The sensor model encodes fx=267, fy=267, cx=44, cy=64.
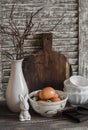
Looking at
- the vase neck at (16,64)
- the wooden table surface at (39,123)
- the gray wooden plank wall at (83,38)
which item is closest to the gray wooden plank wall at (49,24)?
the gray wooden plank wall at (83,38)

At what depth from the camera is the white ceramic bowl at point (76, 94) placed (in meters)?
1.36

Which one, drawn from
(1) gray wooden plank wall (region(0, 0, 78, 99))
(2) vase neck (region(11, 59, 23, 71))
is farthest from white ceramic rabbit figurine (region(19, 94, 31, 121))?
(1) gray wooden plank wall (region(0, 0, 78, 99))

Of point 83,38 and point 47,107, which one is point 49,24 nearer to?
point 83,38

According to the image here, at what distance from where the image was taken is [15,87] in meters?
1.32

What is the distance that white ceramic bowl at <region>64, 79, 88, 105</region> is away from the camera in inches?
53.5

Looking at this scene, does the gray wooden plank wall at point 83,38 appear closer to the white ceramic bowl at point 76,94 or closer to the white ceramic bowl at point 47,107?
the white ceramic bowl at point 76,94

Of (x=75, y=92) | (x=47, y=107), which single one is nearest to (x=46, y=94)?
(x=47, y=107)

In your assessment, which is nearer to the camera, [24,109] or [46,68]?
[24,109]

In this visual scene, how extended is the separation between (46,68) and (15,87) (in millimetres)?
240

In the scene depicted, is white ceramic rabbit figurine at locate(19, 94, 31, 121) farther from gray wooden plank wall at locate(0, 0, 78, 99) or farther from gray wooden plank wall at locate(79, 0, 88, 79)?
gray wooden plank wall at locate(79, 0, 88, 79)

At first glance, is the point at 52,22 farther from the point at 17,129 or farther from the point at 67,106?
the point at 17,129

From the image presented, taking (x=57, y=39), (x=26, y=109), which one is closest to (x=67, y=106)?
(x=26, y=109)

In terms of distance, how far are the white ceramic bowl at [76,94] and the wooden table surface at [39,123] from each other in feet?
0.41

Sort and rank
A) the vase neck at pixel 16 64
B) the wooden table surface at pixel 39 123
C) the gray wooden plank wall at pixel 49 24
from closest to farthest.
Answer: the wooden table surface at pixel 39 123
the vase neck at pixel 16 64
the gray wooden plank wall at pixel 49 24
